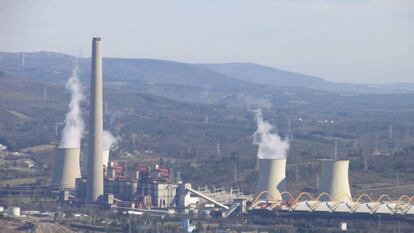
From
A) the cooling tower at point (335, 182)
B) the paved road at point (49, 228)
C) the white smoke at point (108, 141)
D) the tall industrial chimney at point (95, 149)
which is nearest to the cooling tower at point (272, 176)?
the cooling tower at point (335, 182)

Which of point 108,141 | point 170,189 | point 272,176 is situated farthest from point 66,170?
point 108,141

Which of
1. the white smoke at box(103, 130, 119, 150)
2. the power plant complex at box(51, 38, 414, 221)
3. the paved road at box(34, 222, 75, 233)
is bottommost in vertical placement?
the paved road at box(34, 222, 75, 233)

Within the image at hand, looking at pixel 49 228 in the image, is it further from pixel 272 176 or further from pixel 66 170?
pixel 66 170

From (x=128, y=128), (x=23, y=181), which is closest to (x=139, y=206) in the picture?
(x=23, y=181)

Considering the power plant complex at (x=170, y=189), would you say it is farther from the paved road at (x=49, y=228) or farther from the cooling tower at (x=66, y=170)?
the paved road at (x=49, y=228)

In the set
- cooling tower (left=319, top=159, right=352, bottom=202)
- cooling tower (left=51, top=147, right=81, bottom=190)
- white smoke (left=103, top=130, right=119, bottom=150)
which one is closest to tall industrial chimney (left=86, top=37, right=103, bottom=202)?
cooling tower (left=51, top=147, right=81, bottom=190)

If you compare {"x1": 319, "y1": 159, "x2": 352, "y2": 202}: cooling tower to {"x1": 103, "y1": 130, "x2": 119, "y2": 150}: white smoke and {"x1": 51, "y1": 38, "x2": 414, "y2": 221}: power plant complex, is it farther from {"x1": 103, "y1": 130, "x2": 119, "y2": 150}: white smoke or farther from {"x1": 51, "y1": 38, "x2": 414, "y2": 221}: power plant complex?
{"x1": 103, "y1": 130, "x2": 119, "y2": 150}: white smoke

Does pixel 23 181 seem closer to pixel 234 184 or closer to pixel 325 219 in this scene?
pixel 234 184
